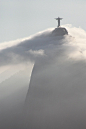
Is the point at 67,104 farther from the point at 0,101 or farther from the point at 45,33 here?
the point at 45,33

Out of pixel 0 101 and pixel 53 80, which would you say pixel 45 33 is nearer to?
pixel 53 80

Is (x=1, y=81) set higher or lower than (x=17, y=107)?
higher

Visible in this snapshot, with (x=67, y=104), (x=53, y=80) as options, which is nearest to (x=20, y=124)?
(x=67, y=104)

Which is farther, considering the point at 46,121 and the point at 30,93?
the point at 30,93

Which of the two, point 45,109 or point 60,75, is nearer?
point 45,109

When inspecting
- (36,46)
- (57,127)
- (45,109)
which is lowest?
(57,127)

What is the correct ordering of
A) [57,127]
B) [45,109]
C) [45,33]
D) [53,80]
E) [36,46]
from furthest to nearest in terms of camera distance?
[45,33]
[36,46]
[53,80]
[45,109]
[57,127]

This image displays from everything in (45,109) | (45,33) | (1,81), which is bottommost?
(45,109)

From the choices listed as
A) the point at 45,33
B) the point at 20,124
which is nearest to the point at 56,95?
the point at 20,124

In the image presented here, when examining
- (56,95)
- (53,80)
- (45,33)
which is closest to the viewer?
(56,95)
